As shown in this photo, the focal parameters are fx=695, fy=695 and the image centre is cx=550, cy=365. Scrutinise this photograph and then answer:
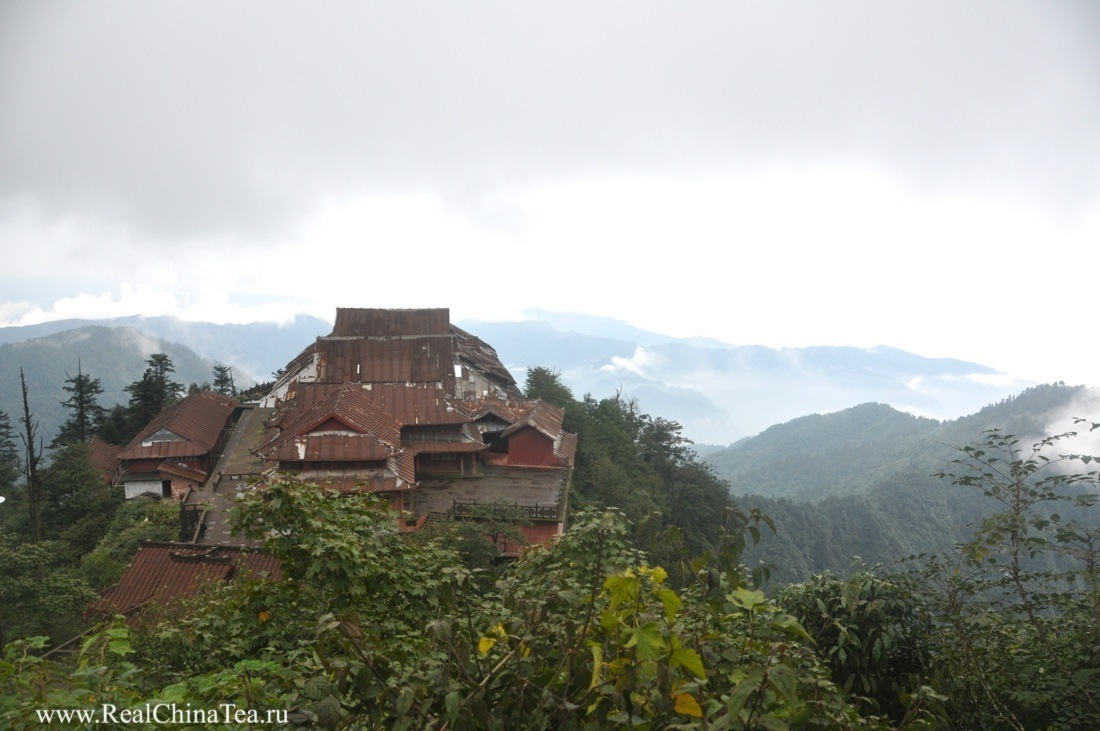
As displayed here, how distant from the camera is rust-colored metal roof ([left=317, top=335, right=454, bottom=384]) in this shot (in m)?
30.3

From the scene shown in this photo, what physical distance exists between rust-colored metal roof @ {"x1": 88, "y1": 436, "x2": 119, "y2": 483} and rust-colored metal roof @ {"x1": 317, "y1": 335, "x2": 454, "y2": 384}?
9691 millimetres

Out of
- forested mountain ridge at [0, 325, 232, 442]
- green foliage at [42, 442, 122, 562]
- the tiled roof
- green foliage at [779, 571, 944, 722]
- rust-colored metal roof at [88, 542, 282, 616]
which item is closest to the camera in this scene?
green foliage at [779, 571, 944, 722]

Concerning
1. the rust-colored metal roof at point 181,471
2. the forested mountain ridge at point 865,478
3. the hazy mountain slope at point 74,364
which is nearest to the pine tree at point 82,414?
the rust-colored metal roof at point 181,471

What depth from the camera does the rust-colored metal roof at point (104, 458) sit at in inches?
1170

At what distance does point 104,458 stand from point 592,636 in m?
33.9

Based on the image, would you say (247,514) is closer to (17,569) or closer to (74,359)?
(17,569)

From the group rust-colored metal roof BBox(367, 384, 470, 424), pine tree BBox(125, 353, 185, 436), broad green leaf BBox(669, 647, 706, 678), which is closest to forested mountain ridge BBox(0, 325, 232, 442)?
pine tree BBox(125, 353, 185, 436)

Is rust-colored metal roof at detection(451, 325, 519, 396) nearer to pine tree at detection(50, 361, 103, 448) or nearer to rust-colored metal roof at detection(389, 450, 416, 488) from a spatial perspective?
rust-colored metal roof at detection(389, 450, 416, 488)

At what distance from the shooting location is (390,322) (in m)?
34.0

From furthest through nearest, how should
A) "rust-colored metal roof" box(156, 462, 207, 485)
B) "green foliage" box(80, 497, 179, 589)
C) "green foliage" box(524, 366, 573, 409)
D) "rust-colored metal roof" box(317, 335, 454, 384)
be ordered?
"green foliage" box(524, 366, 573, 409) < "rust-colored metal roof" box(317, 335, 454, 384) < "rust-colored metal roof" box(156, 462, 207, 485) < "green foliage" box(80, 497, 179, 589)

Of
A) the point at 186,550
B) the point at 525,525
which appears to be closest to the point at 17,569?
the point at 186,550

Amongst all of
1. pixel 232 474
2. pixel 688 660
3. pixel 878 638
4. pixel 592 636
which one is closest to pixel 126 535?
pixel 232 474

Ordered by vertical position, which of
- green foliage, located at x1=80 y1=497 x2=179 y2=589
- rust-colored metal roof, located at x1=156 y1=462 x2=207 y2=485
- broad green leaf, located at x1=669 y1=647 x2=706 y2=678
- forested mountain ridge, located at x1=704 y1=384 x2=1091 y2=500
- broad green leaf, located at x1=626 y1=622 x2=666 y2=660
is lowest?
forested mountain ridge, located at x1=704 y1=384 x2=1091 y2=500

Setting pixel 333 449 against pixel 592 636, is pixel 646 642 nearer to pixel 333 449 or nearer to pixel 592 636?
pixel 592 636
